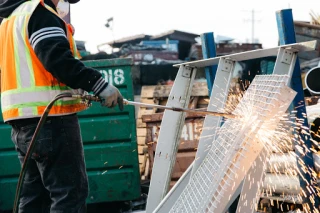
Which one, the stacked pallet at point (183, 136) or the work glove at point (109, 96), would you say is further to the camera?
the stacked pallet at point (183, 136)

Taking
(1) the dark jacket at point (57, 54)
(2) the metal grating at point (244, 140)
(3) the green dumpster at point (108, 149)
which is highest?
(1) the dark jacket at point (57, 54)

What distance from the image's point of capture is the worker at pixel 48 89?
306 centimetres

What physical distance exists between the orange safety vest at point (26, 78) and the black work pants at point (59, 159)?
0.25 feet

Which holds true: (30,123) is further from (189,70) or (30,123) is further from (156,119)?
(156,119)

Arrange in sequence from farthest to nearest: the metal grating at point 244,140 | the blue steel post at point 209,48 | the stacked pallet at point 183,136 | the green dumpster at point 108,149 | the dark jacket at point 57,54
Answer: the stacked pallet at point 183,136
the green dumpster at point 108,149
the blue steel post at point 209,48
the dark jacket at point 57,54
the metal grating at point 244,140

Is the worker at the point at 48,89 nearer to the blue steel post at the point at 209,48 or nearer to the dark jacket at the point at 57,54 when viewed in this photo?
the dark jacket at the point at 57,54

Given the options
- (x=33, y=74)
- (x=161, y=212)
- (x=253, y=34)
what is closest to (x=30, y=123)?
(x=33, y=74)

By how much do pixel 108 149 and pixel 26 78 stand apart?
107 inches

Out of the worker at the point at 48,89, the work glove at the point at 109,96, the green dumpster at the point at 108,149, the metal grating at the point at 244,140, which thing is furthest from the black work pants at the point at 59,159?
the green dumpster at the point at 108,149

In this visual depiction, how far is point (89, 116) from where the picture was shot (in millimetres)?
5828

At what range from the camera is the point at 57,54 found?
301 cm

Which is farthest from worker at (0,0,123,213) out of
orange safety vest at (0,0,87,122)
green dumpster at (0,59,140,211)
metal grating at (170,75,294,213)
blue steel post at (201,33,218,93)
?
green dumpster at (0,59,140,211)

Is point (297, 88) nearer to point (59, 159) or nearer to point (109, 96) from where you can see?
point (109, 96)

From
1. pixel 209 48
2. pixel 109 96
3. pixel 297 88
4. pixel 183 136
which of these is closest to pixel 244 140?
pixel 109 96
